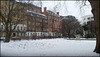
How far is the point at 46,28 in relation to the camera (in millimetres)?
78625

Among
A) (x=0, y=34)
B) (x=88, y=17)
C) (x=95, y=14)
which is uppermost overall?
(x=88, y=17)

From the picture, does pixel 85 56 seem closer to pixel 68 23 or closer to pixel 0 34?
pixel 68 23

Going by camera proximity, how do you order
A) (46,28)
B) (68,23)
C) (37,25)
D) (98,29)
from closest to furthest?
(98,29) < (68,23) < (37,25) < (46,28)

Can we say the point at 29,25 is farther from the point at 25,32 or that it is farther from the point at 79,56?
the point at 79,56

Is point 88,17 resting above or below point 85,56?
above

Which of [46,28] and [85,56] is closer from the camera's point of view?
[85,56]

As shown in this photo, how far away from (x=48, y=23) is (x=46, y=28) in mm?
3984

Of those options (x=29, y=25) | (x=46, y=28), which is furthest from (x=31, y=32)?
(x=46, y=28)

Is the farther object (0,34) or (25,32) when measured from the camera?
(25,32)

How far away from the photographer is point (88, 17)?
267 ft

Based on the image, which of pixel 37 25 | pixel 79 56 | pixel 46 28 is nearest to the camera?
pixel 79 56

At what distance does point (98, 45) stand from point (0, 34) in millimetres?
48015

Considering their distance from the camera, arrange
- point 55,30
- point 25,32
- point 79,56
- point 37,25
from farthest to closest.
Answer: point 55,30 → point 37,25 → point 25,32 → point 79,56

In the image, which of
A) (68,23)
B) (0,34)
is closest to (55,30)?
(68,23)
